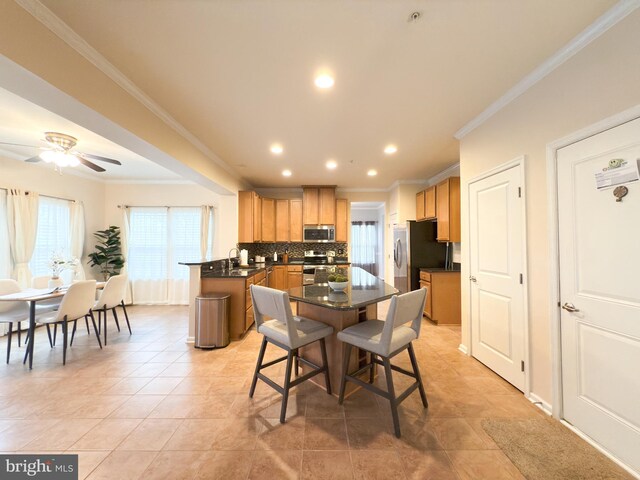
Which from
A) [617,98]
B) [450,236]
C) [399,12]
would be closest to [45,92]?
[399,12]

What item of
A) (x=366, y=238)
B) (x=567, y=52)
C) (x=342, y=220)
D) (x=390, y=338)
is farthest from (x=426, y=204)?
(x=366, y=238)

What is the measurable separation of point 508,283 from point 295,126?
2.74 meters

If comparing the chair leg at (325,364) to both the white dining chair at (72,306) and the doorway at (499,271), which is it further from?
the white dining chair at (72,306)

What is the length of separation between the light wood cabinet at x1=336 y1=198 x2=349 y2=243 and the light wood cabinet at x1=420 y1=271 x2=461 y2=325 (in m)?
2.24

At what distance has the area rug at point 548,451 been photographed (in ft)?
4.59

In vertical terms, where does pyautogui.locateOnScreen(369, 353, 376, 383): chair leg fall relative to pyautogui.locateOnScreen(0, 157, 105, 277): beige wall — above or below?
below

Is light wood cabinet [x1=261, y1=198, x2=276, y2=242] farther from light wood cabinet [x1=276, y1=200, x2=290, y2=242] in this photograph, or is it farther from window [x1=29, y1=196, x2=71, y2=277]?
window [x1=29, y1=196, x2=71, y2=277]

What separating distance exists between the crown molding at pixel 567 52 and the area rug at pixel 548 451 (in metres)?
2.62

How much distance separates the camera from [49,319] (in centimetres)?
288

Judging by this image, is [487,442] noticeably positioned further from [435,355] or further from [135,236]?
[135,236]

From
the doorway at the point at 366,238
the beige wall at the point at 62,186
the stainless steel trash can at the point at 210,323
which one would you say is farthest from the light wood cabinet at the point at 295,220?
the beige wall at the point at 62,186

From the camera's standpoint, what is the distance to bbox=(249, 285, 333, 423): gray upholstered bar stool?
1.80 m

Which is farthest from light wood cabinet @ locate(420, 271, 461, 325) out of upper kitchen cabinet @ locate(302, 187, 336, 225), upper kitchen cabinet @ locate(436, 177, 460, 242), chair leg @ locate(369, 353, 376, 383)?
upper kitchen cabinet @ locate(302, 187, 336, 225)

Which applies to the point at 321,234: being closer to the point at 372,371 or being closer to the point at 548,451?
the point at 372,371
